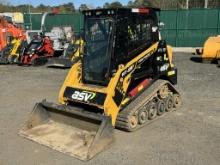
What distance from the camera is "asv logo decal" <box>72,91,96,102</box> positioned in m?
6.56

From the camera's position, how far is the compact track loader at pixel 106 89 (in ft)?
20.4

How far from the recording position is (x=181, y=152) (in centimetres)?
583

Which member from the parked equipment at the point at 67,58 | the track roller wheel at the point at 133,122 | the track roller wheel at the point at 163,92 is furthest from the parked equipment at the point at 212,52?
the track roller wheel at the point at 133,122

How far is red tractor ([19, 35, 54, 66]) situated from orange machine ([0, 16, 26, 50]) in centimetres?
272

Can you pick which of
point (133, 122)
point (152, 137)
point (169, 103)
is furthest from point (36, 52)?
point (152, 137)

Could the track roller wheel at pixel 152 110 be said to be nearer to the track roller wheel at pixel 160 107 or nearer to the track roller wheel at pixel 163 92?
the track roller wheel at pixel 160 107

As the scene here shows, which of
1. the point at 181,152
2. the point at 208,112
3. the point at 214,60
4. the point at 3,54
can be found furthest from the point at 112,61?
the point at 3,54

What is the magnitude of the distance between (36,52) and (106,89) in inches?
404

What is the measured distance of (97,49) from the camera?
7.00 metres

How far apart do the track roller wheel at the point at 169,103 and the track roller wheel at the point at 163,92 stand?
0.11 m

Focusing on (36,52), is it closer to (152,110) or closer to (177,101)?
(177,101)

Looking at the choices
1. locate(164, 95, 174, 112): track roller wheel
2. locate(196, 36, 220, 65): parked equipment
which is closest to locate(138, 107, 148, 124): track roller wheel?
locate(164, 95, 174, 112): track roller wheel

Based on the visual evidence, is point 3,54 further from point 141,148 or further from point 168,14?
point 141,148

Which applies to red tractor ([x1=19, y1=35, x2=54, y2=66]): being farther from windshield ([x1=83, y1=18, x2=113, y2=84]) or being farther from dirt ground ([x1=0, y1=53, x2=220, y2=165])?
windshield ([x1=83, y1=18, x2=113, y2=84])
